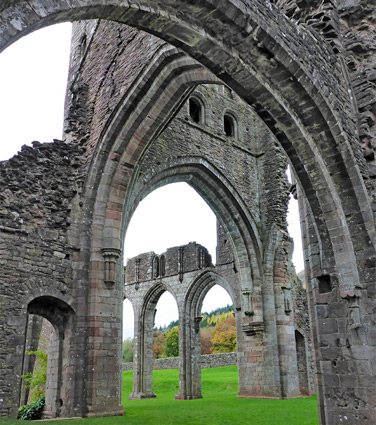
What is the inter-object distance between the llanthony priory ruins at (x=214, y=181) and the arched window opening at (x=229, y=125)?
70 millimetres

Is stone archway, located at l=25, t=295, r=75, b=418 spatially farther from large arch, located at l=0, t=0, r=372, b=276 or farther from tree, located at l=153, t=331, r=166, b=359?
tree, located at l=153, t=331, r=166, b=359

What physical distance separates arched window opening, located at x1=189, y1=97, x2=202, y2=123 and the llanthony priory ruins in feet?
0.13

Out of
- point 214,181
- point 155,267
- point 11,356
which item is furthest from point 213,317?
point 11,356

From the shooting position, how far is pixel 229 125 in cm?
1559

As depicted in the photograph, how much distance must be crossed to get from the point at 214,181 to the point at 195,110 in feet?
8.16

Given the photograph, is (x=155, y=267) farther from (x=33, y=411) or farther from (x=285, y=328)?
(x=33, y=411)

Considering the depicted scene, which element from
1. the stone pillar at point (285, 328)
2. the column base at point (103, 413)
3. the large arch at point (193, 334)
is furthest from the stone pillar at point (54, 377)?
the large arch at point (193, 334)

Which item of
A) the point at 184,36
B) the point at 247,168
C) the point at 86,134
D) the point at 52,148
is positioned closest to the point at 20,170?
the point at 52,148

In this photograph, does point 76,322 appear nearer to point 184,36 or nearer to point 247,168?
point 184,36

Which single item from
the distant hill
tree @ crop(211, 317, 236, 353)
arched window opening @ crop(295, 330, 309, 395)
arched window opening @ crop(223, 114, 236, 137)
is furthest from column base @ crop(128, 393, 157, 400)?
the distant hill

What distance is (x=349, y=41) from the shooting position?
7.15 m

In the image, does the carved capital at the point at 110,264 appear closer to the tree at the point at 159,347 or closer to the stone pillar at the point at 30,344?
the stone pillar at the point at 30,344

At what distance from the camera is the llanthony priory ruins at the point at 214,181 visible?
17.8ft

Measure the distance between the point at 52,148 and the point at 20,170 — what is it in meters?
1.00
